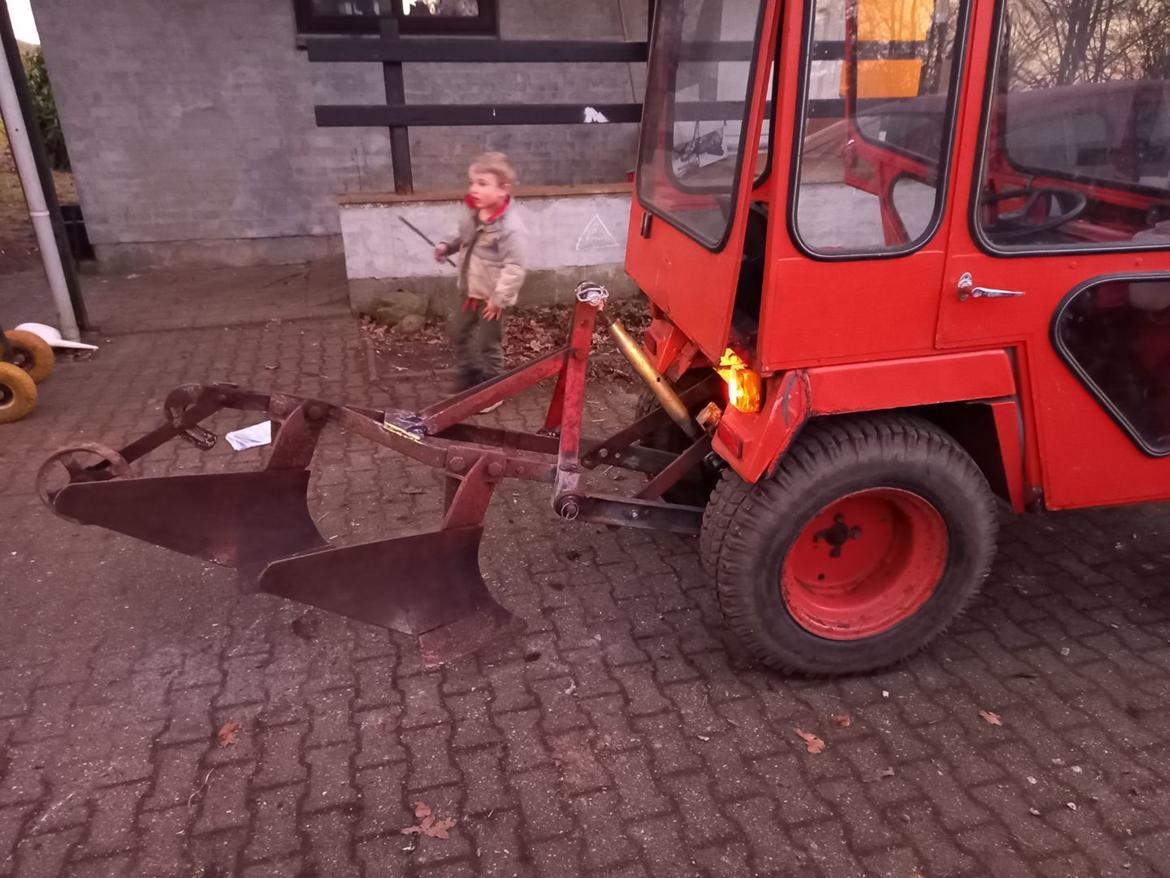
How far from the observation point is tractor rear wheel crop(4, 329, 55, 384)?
521 cm

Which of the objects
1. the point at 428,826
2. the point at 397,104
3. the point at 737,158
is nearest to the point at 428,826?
the point at 428,826

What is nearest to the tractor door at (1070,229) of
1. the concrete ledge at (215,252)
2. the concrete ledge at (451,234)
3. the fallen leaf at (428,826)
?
the fallen leaf at (428,826)

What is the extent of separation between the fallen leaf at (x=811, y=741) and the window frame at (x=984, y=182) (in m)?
1.51

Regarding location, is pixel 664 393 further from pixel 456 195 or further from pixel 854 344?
pixel 456 195

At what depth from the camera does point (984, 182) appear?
233 centimetres

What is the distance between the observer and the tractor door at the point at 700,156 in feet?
7.68

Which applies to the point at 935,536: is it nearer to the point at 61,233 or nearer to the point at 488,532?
the point at 488,532

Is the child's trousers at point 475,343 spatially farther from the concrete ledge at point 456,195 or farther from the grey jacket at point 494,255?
the concrete ledge at point 456,195

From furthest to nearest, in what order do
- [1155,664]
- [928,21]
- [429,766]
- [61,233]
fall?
[61,233] < [1155,664] < [429,766] < [928,21]

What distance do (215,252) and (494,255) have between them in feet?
15.9

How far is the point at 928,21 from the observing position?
2250 mm

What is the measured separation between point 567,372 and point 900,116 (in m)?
1.27

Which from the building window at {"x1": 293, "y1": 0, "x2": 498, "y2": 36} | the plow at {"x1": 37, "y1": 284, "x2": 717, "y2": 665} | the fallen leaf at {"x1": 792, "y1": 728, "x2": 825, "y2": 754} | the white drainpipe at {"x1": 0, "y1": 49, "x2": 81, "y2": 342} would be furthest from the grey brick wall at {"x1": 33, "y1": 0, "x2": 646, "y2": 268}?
the fallen leaf at {"x1": 792, "y1": 728, "x2": 825, "y2": 754}

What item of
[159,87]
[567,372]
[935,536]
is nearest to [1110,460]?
[935,536]
